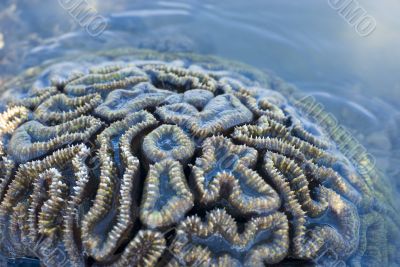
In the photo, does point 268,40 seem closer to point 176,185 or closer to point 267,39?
point 267,39

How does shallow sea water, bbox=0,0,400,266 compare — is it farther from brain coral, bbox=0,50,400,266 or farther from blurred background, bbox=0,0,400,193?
brain coral, bbox=0,50,400,266

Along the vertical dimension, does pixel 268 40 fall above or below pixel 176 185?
above

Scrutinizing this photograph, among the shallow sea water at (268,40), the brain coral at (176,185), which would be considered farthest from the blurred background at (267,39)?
the brain coral at (176,185)

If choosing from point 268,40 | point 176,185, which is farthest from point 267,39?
point 176,185

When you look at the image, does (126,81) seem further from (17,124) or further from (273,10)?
(273,10)

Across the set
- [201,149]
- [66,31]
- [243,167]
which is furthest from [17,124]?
[66,31]

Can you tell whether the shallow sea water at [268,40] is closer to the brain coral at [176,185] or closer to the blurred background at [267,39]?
the blurred background at [267,39]
